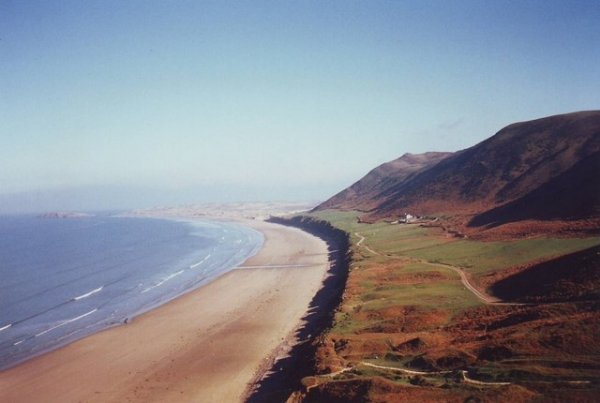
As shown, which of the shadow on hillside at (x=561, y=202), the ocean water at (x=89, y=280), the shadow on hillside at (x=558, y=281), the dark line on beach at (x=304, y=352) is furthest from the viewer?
the shadow on hillside at (x=561, y=202)

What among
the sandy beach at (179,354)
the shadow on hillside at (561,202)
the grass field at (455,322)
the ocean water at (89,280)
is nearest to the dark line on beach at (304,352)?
the sandy beach at (179,354)

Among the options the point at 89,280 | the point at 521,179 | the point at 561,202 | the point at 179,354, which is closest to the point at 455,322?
the point at 179,354

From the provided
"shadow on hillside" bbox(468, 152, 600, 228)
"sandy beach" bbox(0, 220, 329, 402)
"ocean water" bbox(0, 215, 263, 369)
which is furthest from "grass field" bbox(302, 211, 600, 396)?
"ocean water" bbox(0, 215, 263, 369)

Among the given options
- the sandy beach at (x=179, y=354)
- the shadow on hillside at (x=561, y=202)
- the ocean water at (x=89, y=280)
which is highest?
the shadow on hillside at (x=561, y=202)

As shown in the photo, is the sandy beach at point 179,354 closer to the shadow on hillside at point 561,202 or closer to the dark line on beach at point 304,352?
the dark line on beach at point 304,352

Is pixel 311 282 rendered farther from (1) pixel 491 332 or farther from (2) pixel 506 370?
(2) pixel 506 370

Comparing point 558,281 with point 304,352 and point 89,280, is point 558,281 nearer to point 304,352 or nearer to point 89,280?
point 304,352

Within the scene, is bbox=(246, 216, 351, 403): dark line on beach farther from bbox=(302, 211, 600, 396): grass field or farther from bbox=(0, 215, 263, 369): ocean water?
bbox=(0, 215, 263, 369): ocean water
